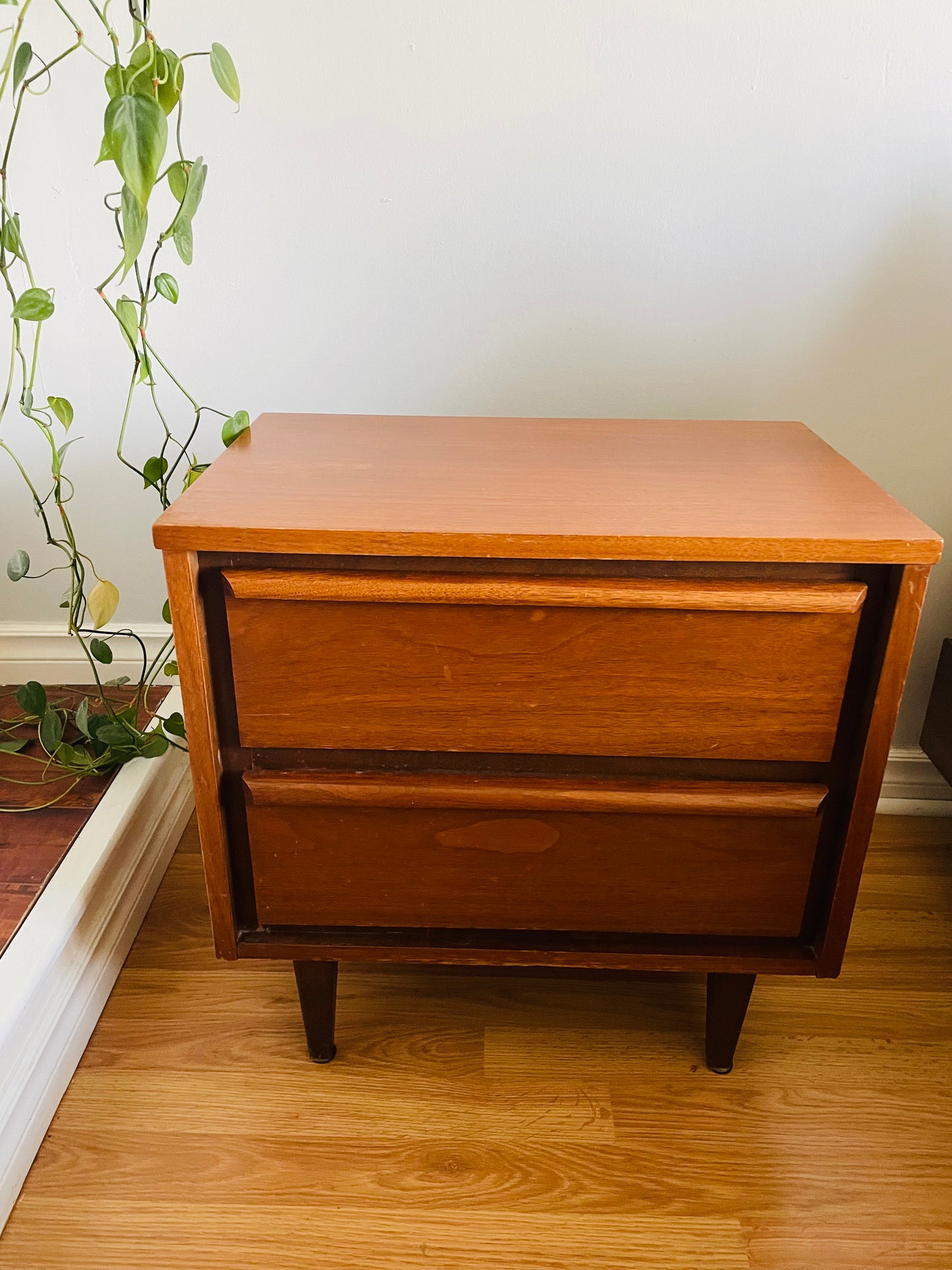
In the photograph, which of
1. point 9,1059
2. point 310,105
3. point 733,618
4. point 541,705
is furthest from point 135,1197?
point 310,105

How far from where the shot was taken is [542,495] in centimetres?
80

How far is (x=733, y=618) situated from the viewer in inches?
29.0

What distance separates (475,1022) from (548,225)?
95 cm

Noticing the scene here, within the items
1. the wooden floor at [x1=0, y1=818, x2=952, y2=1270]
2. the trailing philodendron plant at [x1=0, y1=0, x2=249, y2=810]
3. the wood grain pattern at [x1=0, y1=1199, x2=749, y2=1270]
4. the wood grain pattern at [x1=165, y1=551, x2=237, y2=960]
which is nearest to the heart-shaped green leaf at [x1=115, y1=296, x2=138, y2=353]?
the trailing philodendron plant at [x1=0, y1=0, x2=249, y2=810]

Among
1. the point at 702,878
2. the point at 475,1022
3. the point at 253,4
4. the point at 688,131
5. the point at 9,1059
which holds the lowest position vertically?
the point at 475,1022

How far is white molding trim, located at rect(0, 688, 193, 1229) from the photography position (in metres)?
0.88

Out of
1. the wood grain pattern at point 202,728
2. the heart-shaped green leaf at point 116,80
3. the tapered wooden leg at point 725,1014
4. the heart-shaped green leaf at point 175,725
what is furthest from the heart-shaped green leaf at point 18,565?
the tapered wooden leg at point 725,1014

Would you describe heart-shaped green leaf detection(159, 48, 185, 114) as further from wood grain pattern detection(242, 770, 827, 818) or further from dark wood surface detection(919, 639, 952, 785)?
dark wood surface detection(919, 639, 952, 785)

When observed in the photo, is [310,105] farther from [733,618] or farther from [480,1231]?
[480,1231]

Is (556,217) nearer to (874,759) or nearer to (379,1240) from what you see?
(874,759)

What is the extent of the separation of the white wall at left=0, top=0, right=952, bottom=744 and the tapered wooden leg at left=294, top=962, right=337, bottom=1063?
0.71 metres

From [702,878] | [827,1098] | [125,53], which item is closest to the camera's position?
[702,878]

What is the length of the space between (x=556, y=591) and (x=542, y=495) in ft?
0.36

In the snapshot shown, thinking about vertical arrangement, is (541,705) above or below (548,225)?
below
